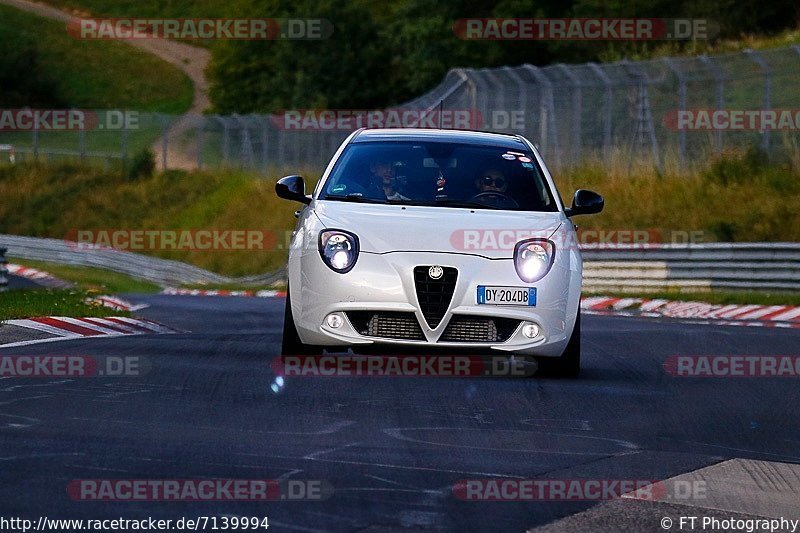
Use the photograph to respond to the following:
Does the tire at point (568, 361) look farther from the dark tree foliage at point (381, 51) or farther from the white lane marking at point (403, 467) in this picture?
the dark tree foliage at point (381, 51)

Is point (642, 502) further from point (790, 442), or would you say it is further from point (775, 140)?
point (775, 140)

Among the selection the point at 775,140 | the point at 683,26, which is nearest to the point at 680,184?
the point at 775,140

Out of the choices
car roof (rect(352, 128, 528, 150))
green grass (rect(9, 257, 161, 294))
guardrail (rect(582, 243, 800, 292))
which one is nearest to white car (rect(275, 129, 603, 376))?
car roof (rect(352, 128, 528, 150))

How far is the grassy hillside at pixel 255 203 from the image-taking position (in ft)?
90.5

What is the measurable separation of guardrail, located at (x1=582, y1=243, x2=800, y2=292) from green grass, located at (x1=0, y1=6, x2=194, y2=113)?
73.0m

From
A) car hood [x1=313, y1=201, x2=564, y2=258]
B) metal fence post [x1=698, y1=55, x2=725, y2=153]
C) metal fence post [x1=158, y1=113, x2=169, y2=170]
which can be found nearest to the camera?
car hood [x1=313, y1=201, x2=564, y2=258]

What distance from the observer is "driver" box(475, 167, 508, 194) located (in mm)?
11180

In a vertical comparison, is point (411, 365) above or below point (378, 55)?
below

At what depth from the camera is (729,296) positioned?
22000 mm

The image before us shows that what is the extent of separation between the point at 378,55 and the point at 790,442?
67734mm

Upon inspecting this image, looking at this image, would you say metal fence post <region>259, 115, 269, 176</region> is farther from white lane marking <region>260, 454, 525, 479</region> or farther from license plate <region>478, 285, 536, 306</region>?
white lane marking <region>260, 454, 525, 479</region>

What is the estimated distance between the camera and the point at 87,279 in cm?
3706

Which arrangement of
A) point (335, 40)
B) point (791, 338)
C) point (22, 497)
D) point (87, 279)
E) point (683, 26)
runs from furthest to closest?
point (335, 40) < point (683, 26) < point (87, 279) < point (791, 338) < point (22, 497)

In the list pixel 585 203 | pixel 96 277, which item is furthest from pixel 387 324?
pixel 96 277
